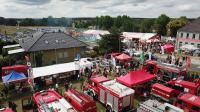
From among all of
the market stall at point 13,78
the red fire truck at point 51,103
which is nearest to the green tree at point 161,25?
the market stall at point 13,78

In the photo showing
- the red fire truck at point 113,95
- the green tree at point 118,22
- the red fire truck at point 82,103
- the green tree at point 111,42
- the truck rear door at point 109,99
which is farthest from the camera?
the green tree at point 118,22

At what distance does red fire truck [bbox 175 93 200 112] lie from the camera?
1455 centimetres

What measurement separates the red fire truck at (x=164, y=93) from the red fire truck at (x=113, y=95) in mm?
3814

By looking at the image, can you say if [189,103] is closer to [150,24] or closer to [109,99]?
[109,99]

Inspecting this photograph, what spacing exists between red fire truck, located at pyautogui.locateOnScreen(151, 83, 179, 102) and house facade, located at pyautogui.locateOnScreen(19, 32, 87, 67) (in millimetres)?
14424

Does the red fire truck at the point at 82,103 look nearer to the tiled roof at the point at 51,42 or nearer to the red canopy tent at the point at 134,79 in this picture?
the red canopy tent at the point at 134,79

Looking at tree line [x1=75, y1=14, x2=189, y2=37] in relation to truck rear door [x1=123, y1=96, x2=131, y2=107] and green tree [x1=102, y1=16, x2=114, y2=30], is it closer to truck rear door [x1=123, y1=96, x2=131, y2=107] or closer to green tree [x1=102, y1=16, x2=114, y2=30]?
green tree [x1=102, y1=16, x2=114, y2=30]

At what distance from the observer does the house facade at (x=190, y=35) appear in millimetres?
44031

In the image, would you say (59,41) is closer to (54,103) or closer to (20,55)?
(20,55)

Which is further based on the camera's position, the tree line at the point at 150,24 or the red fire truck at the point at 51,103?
the tree line at the point at 150,24

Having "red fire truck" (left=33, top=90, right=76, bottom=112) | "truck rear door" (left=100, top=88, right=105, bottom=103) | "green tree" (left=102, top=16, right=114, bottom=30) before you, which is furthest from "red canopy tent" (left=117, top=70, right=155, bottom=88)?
"green tree" (left=102, top=16, right=114, bottom=30)

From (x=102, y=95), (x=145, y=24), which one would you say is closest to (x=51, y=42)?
(x=102, y=95)

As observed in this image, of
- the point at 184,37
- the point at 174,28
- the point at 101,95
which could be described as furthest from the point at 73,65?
the point at 174,28

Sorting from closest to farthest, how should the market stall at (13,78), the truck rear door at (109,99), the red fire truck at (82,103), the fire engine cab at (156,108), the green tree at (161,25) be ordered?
the fire engine cab at (156,108) < the red fire truck at (82,103) < the truck rear door at (109,99) < the market stall at (13,78) < the green tree at (161,25)
